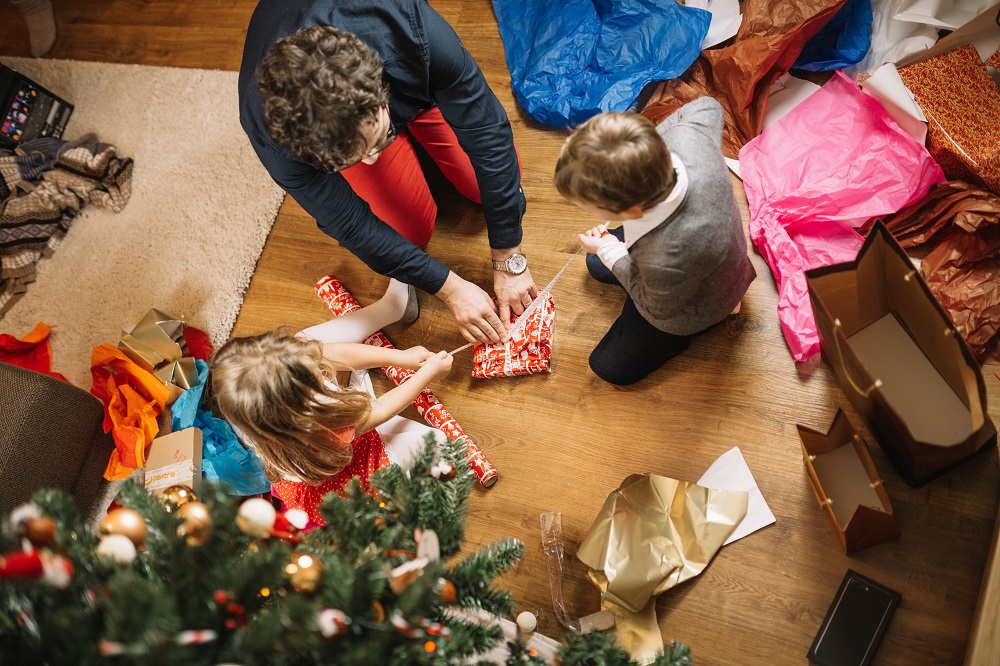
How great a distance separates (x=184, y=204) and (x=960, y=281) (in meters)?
2.10

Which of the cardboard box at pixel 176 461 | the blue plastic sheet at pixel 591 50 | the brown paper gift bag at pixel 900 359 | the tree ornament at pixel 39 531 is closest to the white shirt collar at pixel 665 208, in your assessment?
the brown paper gift bag at pixel 900 359

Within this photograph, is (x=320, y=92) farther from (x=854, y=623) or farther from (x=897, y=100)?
(x=854, y=623)

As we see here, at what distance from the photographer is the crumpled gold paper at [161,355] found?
1.74 m

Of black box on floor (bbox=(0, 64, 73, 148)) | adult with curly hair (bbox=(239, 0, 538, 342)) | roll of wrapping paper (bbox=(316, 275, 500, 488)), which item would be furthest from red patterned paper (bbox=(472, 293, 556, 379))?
black box on floor (bbox=(0, 64, 73, 148))

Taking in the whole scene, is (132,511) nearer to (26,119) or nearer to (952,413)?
(952,413)

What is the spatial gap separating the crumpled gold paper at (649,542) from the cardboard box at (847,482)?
0.16 meters

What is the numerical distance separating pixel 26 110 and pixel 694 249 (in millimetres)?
2251

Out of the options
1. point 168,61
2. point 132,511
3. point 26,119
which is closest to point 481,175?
point 132,511

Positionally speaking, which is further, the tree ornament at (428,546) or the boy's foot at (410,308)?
the boy's foot at (410,308)

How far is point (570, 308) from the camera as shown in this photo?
170 cm

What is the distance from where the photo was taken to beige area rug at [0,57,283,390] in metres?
1.97

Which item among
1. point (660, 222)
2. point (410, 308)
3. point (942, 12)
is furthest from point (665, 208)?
point (942, 12)

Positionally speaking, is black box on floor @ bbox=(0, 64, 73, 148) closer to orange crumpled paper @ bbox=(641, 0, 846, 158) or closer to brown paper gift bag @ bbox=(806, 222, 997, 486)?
orange crumpled paper @ bbox=(641, 0, 846, 158)

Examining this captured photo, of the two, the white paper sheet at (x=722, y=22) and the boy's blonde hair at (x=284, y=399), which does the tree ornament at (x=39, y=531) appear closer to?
the boy's blonde hair at (x=284, y=399)
